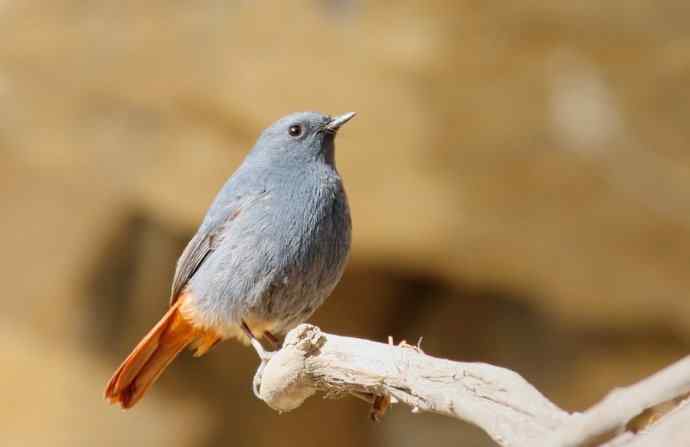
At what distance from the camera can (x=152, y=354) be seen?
4121 millimetres

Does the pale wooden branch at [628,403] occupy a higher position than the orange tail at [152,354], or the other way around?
the orange tail at [152,354]

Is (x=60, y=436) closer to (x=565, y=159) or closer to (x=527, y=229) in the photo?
(x=527, y=229)

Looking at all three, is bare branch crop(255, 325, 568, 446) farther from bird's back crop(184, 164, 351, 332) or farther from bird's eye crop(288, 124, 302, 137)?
bird's eye crop(288, 124, 302, 137)

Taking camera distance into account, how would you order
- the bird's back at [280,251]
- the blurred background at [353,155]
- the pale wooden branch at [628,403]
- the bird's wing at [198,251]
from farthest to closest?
the blurred background at [353,155] → the bird's wing at [198,251] → the bird's back at [280,251] → the pale wooden branch at [628,403]

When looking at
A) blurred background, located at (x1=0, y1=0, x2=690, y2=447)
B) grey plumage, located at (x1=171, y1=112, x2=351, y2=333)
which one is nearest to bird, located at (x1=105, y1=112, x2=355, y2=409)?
grey plumage, located at (x1=171, y1=112, x2=351, y2=333)

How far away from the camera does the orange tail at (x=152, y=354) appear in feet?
13.3

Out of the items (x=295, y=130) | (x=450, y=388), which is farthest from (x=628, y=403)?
(x=295, y=130)

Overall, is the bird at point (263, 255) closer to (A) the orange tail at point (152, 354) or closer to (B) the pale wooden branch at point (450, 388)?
(A) the orange tail at point (152, 354)

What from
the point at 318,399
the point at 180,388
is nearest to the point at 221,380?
the point at 180,388

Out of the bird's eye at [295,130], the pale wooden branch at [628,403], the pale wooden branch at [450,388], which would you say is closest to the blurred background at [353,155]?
the bird's eye at [295,130]

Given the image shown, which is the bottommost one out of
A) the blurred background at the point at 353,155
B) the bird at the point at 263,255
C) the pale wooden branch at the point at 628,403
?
the pale wooden branch at the point at 628,403

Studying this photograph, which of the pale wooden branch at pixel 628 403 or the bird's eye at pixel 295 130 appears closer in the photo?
the pale wooden branch at pixel 628 403

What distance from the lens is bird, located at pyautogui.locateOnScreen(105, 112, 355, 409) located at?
369 centimetres

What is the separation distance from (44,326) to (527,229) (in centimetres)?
323
